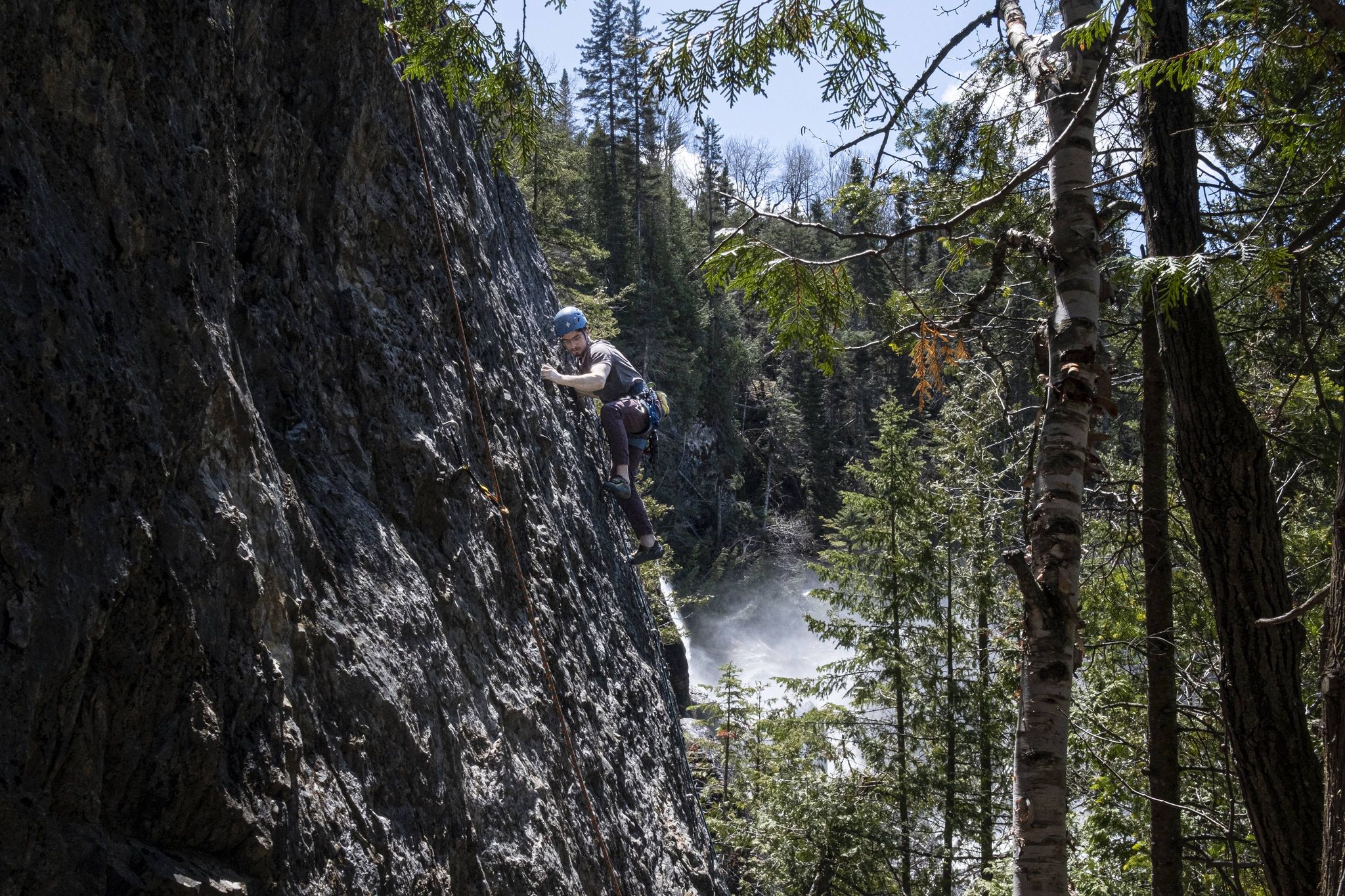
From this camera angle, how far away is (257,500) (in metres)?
2.98

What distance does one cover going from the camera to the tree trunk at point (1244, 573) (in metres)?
3.71

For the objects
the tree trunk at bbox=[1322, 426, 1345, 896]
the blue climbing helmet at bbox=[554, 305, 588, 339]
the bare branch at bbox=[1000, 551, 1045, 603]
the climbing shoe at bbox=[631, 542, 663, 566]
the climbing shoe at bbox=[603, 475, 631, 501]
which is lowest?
the tree trunk at bbox=[1322, 426, 1345, 896]

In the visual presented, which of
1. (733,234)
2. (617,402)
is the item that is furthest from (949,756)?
(733,234)

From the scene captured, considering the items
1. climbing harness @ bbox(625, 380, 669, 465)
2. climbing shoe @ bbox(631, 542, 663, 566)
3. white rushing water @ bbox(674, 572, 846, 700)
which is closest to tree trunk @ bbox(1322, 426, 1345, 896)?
climbing harness @ bbox(625, 380, 669, 465)

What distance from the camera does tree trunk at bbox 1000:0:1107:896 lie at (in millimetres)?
3506

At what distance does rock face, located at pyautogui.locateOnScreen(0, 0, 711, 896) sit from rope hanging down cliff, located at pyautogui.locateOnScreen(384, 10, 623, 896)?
6 centimetres

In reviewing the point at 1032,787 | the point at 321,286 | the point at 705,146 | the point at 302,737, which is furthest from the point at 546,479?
the point at 705,146

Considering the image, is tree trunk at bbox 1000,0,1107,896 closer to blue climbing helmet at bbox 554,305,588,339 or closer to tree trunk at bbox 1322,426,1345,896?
tree trunk at bbox 1322,426,1345,896

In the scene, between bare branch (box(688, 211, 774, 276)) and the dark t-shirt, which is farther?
the dark t-shirt

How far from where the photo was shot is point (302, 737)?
9.76ft

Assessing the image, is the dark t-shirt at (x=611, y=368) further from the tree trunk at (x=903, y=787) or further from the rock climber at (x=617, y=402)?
the tree trunk at (x=903, y=787)

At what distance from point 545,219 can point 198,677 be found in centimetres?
1825

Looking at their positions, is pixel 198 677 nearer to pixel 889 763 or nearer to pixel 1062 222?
pixel 1062 222

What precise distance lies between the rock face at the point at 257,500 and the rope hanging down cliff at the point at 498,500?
56 mm
